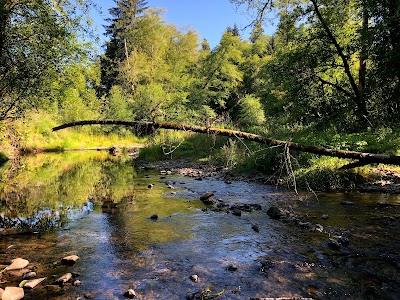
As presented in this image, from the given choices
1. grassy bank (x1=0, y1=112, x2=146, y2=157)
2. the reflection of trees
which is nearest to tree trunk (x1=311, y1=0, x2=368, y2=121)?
the reflection of trees

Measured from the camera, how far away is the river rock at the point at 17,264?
5.26m

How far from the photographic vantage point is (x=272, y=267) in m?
5.34

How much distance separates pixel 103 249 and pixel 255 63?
139 feet

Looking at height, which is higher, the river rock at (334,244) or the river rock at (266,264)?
the river rock at (334,244)

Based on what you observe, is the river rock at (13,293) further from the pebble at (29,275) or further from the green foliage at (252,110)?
the green foliage at (252,110)

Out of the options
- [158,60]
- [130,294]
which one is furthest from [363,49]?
[158,60]

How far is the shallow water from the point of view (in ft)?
15.5

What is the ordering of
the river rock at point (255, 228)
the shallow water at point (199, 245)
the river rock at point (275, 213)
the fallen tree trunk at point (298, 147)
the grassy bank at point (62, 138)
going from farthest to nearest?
1. the grassy bank at point (62, 138)
2. the river rock at point (275, 213)
3. the river rock at point (255, 228)
4. the fallen tree trunk at point (298, 147)
5. the shallow water at point (199, 245)

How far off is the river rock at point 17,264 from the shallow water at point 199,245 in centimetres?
17

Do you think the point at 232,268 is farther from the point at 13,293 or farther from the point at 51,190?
the point at 51,190

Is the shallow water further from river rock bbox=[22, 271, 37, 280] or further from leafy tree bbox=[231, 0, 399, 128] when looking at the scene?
leafy tree bbox=[231, 0, 399, 128]

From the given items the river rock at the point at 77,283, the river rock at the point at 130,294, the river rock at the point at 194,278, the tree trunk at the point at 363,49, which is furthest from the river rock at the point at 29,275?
the tree trunk at the point at 363,49

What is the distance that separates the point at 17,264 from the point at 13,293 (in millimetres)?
1063

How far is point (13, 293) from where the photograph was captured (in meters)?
4.40
